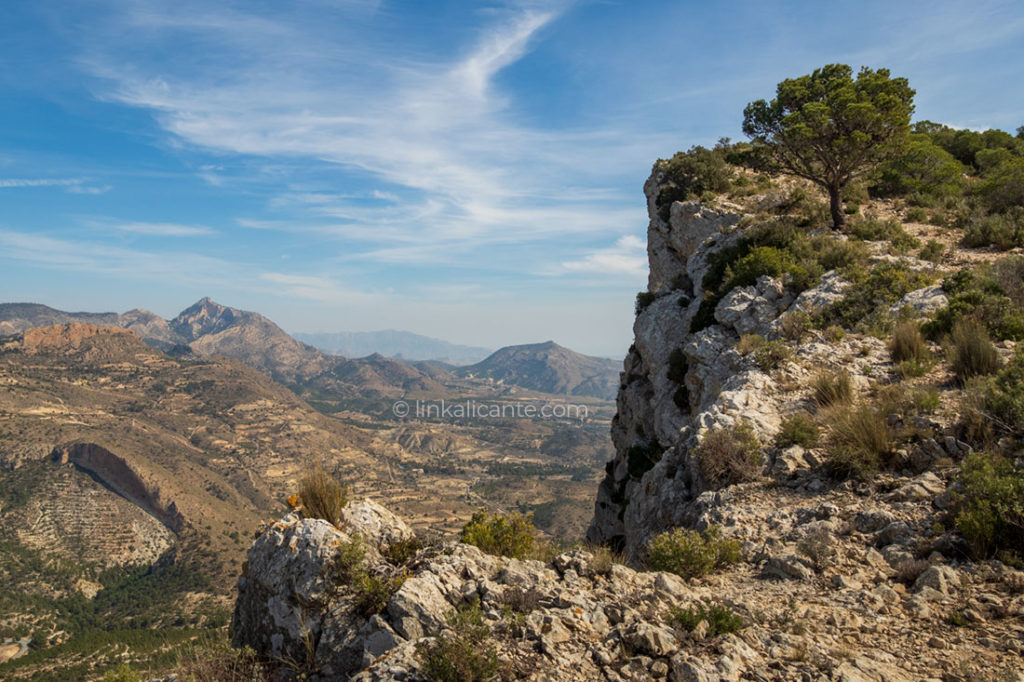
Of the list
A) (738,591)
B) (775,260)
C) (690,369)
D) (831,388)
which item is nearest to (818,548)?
(738,591)

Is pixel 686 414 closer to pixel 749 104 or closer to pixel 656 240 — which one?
pixel 749 104

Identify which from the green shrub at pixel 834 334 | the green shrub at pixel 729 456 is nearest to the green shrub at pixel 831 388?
the green shrub at pixel 729 456

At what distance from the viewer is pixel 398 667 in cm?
464

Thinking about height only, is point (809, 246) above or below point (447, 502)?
above

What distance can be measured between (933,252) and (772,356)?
890 cm

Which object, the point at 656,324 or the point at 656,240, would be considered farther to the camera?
the point at 656,240

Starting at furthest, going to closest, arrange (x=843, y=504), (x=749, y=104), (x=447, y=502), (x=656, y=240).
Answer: (x=447, y=502) < (x=656, y=240) < (x=749, y=104) < (x=843, y=504)

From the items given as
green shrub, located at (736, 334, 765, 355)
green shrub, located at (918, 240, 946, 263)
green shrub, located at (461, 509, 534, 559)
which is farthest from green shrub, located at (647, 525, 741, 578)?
green shrub, located at (918, 240, 946, 263)

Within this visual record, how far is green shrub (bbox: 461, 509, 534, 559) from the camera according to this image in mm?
7379

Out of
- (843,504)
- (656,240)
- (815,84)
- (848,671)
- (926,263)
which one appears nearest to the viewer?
(848,671)

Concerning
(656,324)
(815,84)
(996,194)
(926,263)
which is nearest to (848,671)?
(926,263)

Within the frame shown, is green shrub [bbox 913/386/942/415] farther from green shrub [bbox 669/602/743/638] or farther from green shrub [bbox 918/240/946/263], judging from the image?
green shrub [bbox 918/240/946/263]

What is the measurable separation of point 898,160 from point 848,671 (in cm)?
3139

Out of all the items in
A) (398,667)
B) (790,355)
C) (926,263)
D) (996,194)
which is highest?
(996,194)
